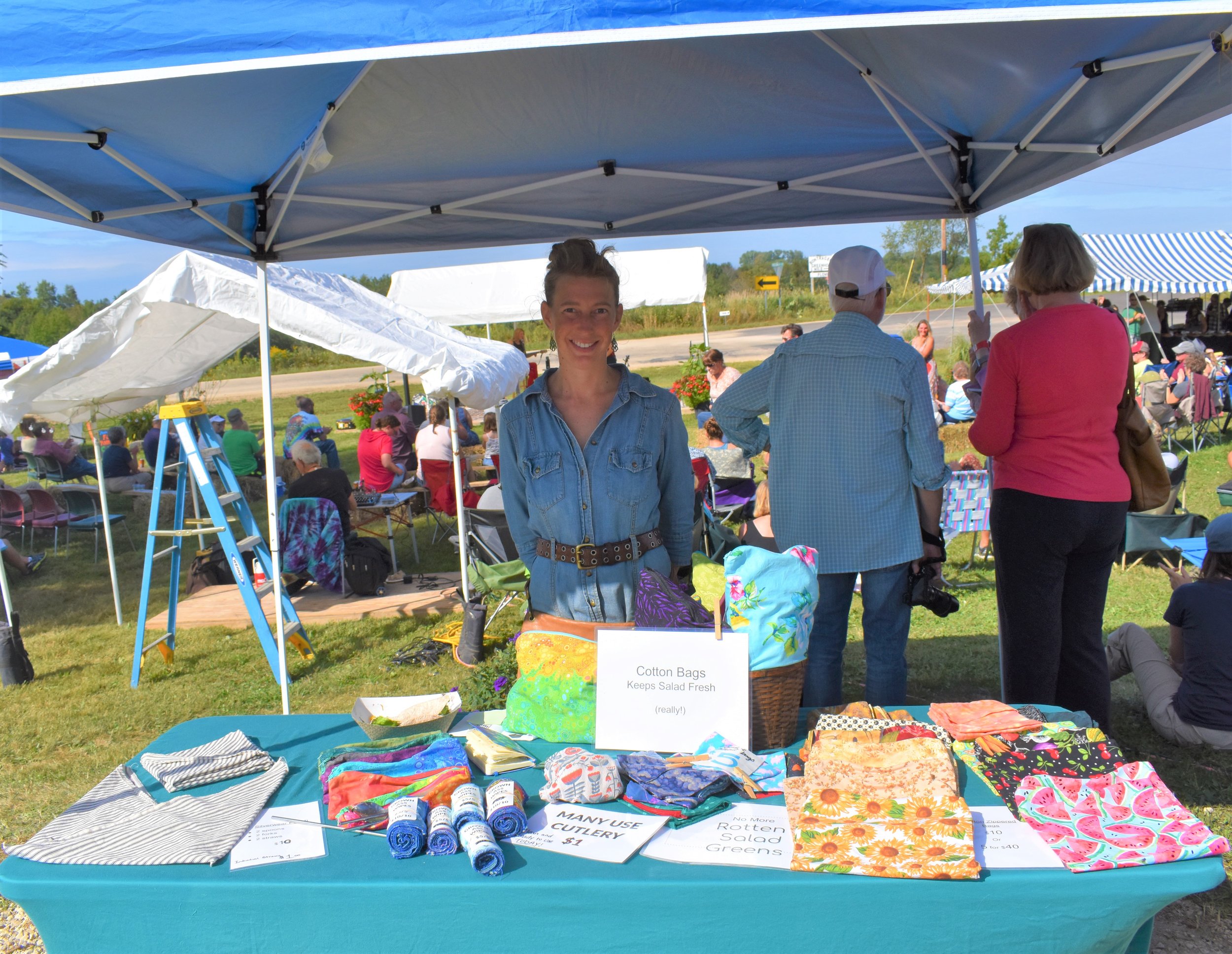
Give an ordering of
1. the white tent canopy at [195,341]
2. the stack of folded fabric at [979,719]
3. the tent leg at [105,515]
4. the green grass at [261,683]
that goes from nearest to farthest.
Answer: the stack of folded fabric at [979,719], the green grass at [261,683], the white tent canopy at [195,341], the tent leg at [105,515]

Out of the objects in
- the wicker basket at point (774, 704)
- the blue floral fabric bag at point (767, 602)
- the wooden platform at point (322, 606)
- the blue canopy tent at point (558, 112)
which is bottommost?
the wooden platform at point (322, 606)

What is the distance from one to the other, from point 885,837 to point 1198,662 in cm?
243

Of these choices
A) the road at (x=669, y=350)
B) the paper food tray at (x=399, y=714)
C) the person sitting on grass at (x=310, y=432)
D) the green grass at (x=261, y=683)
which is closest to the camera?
the paper food tray at (x=399, y=714)

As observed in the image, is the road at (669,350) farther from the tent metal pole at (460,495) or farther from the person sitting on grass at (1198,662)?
the person sitting on grass at (1198,662)

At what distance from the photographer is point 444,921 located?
1.52 meters

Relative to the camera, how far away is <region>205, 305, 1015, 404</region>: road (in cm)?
2367

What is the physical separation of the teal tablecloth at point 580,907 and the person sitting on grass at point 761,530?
267cm

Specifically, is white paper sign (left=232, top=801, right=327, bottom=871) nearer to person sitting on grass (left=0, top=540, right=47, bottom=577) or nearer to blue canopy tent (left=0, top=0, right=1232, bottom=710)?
blue canopy tent (left=0, top=0, right=1232, bottom=710)

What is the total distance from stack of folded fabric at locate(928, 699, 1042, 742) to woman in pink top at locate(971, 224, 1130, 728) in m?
0.79

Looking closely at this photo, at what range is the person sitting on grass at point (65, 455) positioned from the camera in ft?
36.7

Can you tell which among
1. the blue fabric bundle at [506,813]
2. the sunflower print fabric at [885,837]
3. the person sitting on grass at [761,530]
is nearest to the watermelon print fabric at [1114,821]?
the sunflower print fabric at [885,837]

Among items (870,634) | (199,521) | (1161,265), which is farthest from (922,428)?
(1161,265)

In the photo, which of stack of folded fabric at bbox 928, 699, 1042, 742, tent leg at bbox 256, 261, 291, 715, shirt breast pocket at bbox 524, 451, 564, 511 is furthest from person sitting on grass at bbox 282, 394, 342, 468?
stack of folded fabric at bbox 928, 699, 1042, 742

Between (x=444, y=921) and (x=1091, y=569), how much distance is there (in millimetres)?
2242
